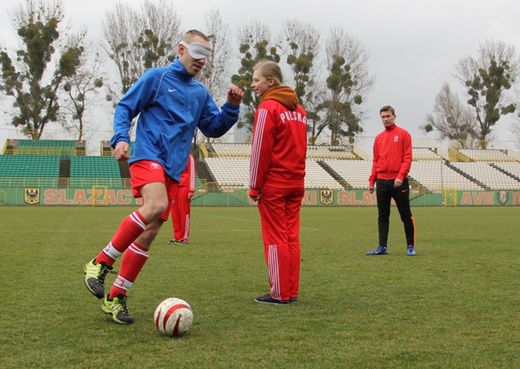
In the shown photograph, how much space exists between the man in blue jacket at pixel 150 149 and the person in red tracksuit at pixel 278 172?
561 mm

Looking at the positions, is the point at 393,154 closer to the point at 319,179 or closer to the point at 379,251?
the point at 379,251

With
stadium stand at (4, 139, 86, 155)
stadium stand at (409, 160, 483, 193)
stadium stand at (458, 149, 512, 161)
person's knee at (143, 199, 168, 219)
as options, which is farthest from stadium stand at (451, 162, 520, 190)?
person's knee at (143, 199, 168, 219)

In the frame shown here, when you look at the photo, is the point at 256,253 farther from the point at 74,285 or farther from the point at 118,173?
the point at 118,173

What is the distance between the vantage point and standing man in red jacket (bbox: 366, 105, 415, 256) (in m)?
8.84

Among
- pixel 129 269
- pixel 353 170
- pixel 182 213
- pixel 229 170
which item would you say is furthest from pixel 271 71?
pixel 353 170

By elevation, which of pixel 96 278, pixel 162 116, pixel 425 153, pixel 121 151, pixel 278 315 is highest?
pixel 425 153

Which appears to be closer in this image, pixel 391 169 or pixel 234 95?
pixel 234 95

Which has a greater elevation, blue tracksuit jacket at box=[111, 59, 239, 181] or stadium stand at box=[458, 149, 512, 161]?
stadium stand at box=[458, 149, 512, 161]

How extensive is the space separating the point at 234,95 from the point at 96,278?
178 centimetres

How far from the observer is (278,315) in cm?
462

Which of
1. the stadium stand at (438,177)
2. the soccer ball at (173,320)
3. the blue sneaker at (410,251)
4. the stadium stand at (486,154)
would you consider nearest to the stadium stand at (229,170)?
the stadium stand at (438,177)

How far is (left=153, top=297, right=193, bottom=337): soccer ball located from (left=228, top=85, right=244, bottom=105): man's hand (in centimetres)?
183

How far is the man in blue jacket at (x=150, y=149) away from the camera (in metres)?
4.38

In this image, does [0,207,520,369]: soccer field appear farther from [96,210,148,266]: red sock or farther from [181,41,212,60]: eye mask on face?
[181,41,212,60]: eye mask on face
